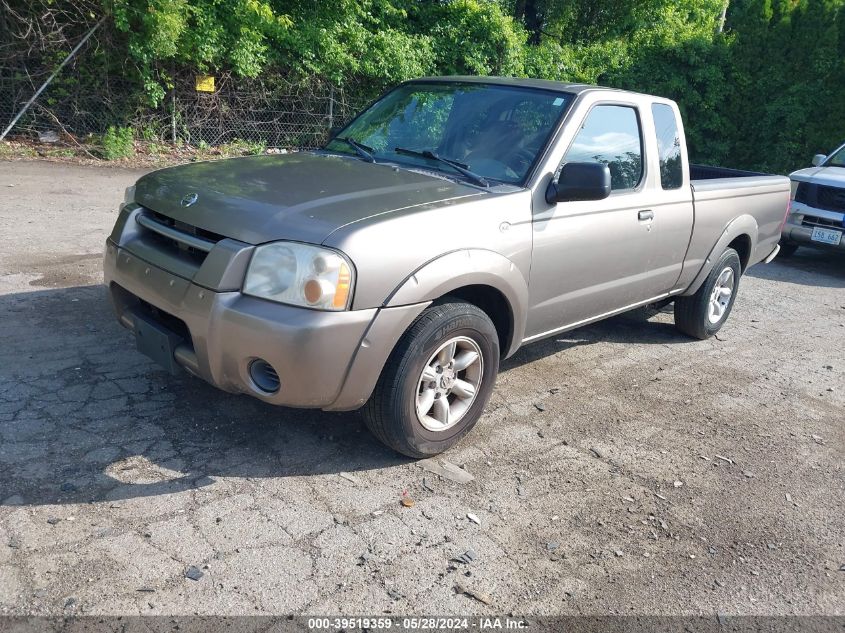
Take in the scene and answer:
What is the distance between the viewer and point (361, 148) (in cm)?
475

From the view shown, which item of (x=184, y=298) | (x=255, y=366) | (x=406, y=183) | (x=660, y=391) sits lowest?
(x=660, y=391)

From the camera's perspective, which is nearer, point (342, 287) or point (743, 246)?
point (342, 287)

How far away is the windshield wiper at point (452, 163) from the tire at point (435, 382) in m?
0.74

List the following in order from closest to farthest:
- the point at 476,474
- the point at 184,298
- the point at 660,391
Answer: the point at 184,298 < the point at 476,474 < the point at 660,391

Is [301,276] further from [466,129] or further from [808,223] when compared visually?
[808,223]

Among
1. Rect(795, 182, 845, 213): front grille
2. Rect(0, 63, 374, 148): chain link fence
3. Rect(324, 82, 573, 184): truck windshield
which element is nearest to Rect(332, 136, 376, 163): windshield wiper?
Rect(324, 82, 573, 184): truck windshield

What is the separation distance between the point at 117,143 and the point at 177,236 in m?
9.95

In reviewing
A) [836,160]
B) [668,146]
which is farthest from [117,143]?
[836,160]

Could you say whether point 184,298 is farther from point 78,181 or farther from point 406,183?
point 78,181

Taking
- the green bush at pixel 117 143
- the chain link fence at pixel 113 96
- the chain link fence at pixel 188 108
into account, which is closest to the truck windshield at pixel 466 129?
the green bush at pixel 117 143

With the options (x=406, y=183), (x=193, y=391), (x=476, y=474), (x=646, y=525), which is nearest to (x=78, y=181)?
(x=193, y=391)

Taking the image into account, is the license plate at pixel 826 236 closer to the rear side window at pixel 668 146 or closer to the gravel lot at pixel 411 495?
the gravel lot at pixel 411 495

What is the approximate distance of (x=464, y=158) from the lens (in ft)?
14.3

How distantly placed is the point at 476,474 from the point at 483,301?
36.8 inches
